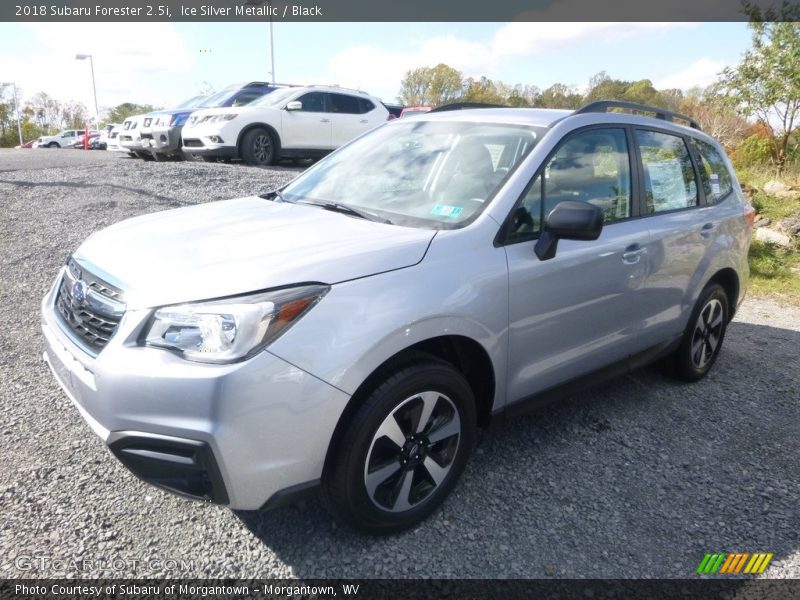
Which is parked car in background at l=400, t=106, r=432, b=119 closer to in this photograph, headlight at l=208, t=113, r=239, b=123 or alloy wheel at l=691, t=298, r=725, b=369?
alloy wheel at l=691, t=298, r=725, b=369

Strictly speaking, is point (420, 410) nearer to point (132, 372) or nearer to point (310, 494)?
point (310, 494)

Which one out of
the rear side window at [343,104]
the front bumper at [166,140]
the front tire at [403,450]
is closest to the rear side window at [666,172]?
the front tire at [403,450]

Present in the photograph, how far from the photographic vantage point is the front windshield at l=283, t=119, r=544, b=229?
2.83 metres

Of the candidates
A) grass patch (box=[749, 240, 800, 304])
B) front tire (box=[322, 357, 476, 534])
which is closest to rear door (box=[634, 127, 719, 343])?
front tire (box=[322, 357, 476, 534])

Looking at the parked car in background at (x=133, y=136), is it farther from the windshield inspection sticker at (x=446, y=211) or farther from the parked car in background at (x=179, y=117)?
the windshield inspection sticker at (x=446, y=211)

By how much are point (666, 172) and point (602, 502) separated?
84.3 inches

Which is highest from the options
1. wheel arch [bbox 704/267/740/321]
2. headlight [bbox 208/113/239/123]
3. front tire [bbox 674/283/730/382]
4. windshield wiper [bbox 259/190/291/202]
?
headlight [bbox 208/113/239/123]

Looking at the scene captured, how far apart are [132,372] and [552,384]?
2003 mm

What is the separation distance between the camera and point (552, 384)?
3.09 m

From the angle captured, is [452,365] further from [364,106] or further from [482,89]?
[482,89]

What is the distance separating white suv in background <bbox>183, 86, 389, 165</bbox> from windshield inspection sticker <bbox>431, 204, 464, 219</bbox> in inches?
355

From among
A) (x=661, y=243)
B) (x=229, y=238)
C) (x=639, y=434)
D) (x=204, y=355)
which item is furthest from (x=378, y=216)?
(x=639, y=434)

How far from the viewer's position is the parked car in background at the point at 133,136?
41.5ft

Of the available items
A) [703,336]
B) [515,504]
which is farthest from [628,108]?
[515,504]
